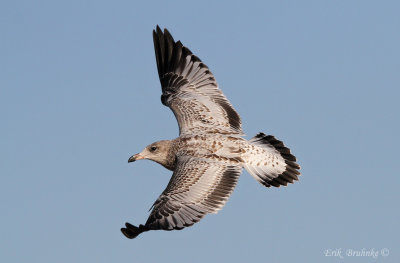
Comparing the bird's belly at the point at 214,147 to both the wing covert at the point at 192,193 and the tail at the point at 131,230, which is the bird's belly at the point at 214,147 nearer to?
the wing covert at the point at 192,193

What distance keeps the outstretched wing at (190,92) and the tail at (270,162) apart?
1.95ft

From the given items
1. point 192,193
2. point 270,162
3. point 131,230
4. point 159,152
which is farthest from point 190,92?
point 131,230

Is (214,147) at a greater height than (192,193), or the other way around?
(214,147)

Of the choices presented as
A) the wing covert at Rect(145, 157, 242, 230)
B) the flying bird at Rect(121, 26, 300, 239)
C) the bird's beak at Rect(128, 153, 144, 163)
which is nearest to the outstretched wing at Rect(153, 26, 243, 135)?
the flying bird at Rect(121, 26, 300, 239)

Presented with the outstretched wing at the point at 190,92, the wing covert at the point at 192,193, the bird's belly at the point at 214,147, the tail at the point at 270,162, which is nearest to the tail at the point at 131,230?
the wing covert at the point at 192,193

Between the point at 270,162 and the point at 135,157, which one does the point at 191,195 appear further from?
the point at 135,157

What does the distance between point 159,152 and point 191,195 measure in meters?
1.93

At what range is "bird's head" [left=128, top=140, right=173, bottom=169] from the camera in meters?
14.7

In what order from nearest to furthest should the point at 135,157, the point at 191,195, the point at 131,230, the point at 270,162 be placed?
the point at 131,230 < the point at 191,195 < the point at 270,162 < the point at 135,157

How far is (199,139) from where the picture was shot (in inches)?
564

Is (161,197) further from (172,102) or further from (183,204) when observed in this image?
(172,102)

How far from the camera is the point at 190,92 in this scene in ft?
53.4

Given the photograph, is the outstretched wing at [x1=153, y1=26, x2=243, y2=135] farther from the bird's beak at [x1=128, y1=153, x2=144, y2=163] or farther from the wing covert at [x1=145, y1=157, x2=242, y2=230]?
the wing covert at [x1=145, y1=157, x2=242, y2=230]

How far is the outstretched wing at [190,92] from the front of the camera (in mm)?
15258
